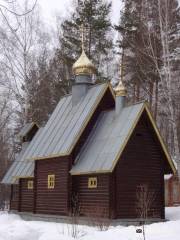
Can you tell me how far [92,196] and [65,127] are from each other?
10.9 ft

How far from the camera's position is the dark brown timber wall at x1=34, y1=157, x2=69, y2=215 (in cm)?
1653

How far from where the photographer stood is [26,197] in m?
20.4

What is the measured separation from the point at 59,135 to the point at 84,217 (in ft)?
12.1

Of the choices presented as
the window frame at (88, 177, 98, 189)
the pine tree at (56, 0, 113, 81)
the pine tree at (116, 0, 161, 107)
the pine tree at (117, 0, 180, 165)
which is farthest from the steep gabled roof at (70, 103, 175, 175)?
the pine tree at (56, 0, 113, 81)

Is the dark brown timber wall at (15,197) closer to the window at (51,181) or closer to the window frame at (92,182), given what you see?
the window at (51,181)

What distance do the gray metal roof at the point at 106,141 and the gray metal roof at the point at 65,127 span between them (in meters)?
0.59

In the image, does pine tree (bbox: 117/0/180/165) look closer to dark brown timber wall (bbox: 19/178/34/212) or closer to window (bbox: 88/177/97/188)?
window (bbox: 88/177/97/188)

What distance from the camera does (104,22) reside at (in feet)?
93.5

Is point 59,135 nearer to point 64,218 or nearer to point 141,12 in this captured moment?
point 64,218

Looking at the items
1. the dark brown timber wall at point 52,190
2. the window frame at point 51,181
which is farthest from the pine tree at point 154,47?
the window frame at point 51,181

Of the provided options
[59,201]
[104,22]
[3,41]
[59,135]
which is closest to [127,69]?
[104,22]

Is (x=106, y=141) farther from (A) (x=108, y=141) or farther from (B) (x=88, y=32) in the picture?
(B) (x=88, y=32)

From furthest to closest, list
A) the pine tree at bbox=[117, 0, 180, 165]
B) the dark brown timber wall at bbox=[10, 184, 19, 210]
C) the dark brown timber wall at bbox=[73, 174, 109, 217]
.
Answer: the dark brown timber wall at bbox=[10, 184, 19, 210] → the pine tree at bbox=[117, 0, 180, 165] → the dark brown timber wall at bbox=[73, 174, 109, 217]

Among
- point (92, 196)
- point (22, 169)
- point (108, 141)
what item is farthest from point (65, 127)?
point (22, 169)
